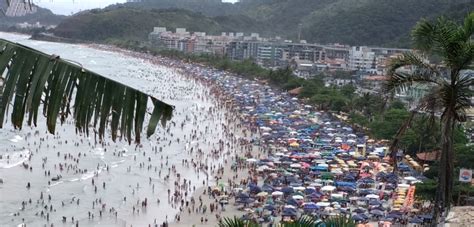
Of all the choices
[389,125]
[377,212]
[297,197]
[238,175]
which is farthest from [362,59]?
[377,212]

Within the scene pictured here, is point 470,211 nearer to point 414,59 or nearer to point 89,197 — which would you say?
point 414,59

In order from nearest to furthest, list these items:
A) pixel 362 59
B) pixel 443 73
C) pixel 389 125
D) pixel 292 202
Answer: pixel 443 73
pixel 292 202
pixel 389 125
pixel 362 59

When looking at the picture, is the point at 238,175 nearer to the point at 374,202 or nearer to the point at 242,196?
the point at 242,196

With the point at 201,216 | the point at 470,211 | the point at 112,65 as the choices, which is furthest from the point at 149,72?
the point at 470,211

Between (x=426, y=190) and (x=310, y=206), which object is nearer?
(x=426, y=190)

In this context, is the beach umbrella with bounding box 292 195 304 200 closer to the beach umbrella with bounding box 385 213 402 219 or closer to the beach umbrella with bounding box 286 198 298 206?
the beach umbrella with bounding box 286 198 298 206

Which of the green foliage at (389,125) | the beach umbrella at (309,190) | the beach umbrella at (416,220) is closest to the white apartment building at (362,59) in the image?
the green foliage at (389,125)

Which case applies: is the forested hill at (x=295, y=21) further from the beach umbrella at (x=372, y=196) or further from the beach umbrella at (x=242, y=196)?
the beach umbrella at (x=242, y=196)
